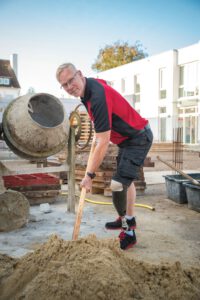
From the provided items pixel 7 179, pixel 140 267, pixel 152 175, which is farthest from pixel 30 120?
pixel 152 175

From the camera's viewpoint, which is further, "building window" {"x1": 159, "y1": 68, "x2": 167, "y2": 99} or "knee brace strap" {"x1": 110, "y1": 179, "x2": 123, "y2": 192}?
"building window" {"x1": 159, "y1": 68, "x2": 167, "y2": 99}

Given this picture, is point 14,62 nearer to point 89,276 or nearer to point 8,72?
point 8,72

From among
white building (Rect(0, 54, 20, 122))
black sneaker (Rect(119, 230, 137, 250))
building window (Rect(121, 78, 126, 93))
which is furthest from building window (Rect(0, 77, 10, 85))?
black sneaker (Rect(119, 230, 137, 250))

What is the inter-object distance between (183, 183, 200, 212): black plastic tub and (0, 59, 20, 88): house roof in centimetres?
3514

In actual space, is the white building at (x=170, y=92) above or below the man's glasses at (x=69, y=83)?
above

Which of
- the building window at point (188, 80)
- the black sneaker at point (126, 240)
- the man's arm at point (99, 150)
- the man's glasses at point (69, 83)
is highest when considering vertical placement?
the building window at point (188, 80)

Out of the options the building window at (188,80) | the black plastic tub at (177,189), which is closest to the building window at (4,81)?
the building window at (188,80)

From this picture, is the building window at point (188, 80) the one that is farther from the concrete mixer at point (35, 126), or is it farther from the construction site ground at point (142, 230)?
the concrete mixer at point (35, 126)

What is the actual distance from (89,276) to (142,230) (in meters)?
2.28

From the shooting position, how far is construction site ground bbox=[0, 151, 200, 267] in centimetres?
377

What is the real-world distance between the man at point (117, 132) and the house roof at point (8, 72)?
36340mm

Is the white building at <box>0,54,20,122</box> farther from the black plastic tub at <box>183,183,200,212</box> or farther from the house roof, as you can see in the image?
the black plastic tub at <box>183,183,200,212</box>

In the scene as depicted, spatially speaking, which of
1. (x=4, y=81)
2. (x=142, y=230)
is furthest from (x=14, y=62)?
(x=142, y=230)

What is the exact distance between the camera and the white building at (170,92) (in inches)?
969
